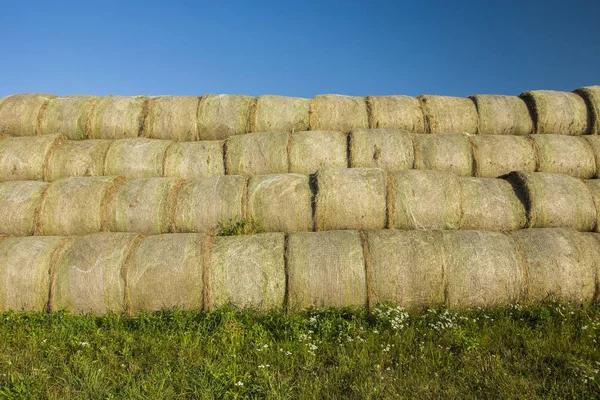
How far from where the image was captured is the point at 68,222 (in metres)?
8.15

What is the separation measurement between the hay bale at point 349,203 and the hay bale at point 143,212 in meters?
2.89

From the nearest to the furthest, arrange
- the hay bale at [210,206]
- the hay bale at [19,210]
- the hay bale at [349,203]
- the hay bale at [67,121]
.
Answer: the hay bale at [349,203] → the hay bale at [210,206] → the hay bale at [19,210] → the hay bale at [67,121]

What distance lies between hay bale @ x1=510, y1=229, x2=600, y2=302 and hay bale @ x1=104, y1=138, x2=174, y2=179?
753 centimetres

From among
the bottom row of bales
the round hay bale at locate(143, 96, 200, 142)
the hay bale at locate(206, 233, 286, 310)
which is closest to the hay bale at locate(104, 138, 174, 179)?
the round hay bale at locate(143, 96, 200, 142)

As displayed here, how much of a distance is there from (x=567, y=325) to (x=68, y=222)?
851 cm

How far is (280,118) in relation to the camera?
34.8 ft

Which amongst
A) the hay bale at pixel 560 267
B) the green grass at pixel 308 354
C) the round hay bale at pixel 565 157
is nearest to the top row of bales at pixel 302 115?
the round hay bale at pixel 565 157

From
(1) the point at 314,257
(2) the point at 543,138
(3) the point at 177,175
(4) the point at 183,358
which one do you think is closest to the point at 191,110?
(3) the point at 177,175

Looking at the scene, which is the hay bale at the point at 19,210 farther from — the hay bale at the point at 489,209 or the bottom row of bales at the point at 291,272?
the hay bale at the point at 489,209

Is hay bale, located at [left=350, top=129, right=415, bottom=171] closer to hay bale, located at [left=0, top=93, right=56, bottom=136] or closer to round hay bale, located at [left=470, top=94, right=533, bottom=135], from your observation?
round hay bale, located at [left=470, top=94, right=533, bottom=135]

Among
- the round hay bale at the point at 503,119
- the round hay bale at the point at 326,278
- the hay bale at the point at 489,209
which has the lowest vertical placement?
the round hay bale at the point at 326,278

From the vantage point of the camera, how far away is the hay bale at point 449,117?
10.7 meters

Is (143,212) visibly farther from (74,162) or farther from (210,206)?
(74,162)

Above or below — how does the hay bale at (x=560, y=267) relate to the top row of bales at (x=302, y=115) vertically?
below
